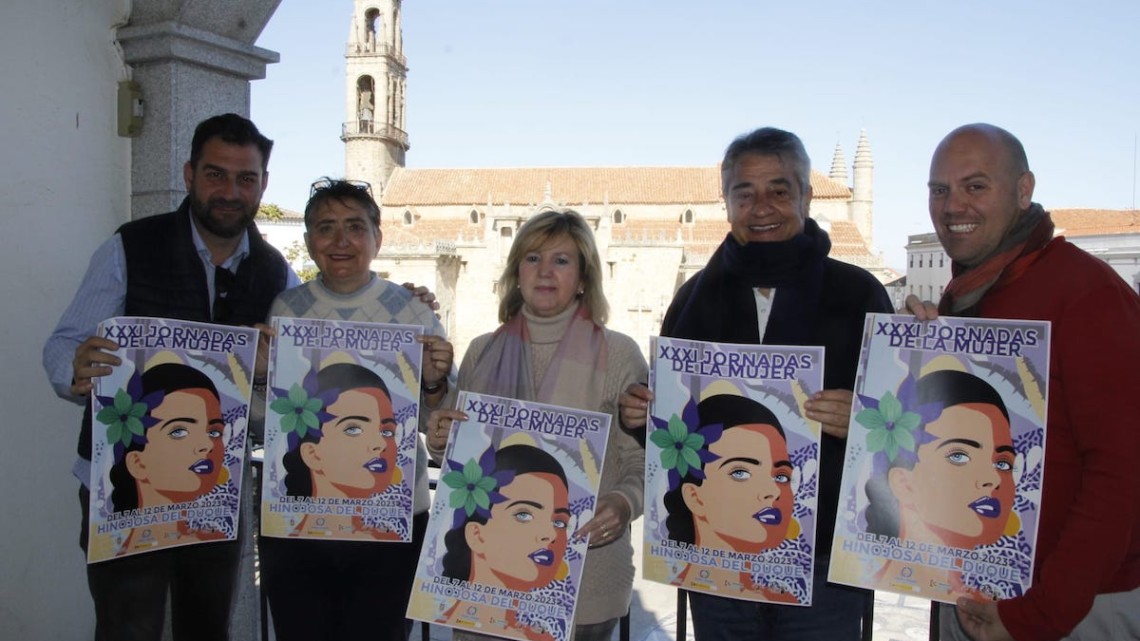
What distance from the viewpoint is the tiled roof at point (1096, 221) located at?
36688mm

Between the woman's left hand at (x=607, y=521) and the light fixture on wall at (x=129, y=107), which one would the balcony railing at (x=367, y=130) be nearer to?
the light fixture on wall at (x=129, y=107)

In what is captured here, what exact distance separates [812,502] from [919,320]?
56cm

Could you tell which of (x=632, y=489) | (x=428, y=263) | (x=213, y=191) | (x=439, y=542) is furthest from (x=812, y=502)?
(x=428, y=263)

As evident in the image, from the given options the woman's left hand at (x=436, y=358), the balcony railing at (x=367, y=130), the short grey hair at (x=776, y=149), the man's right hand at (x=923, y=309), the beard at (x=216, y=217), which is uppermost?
the balcony railing at (x=367, y=130)

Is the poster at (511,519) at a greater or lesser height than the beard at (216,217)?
lesser

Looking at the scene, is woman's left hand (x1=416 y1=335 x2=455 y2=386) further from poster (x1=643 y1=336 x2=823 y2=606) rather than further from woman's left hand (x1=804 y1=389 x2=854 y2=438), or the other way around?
woman's left hand (x1=804 y1=389 x2=854 y2=438)

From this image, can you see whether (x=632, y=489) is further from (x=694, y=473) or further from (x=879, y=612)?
(x=879, y=612)

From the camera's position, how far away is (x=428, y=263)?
4366cm

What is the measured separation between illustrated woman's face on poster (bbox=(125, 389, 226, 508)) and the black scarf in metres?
1.53

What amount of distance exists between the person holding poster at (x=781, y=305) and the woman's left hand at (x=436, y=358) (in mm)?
615

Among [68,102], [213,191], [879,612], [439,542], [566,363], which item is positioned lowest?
[879,612]

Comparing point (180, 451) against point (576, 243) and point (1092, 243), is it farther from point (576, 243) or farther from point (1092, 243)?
point (1092, 243)

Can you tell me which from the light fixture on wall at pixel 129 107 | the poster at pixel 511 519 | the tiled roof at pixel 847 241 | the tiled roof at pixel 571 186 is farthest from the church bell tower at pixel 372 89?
the poster at pixel 511 519

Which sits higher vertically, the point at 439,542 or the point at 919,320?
the point at 919,320
